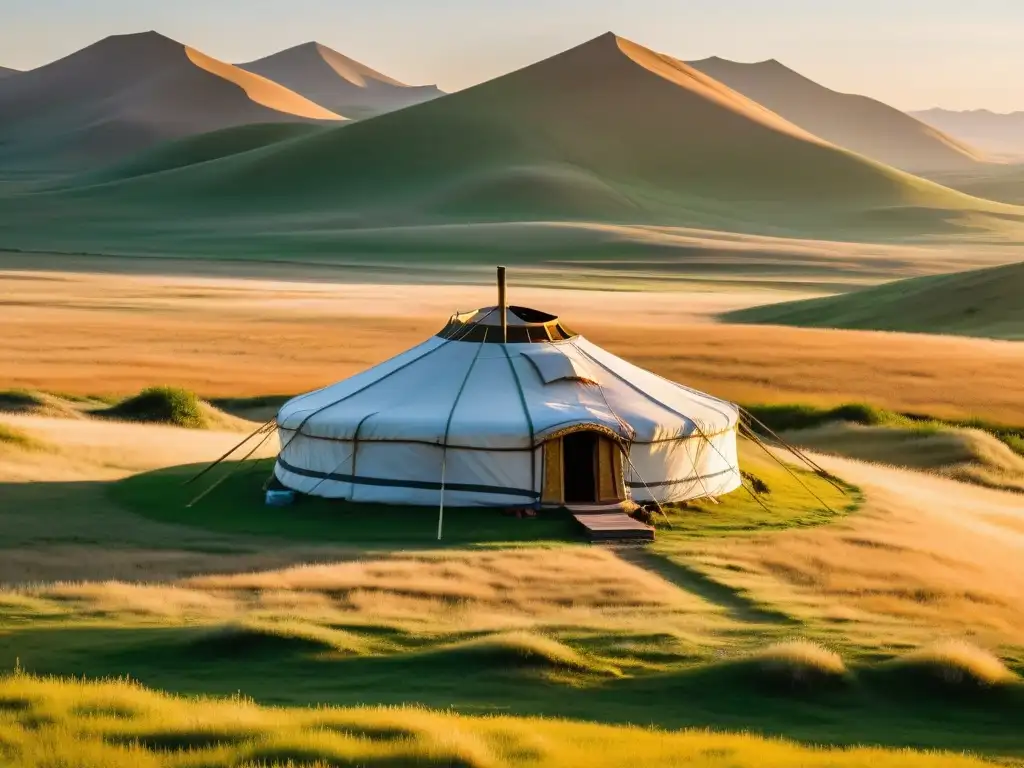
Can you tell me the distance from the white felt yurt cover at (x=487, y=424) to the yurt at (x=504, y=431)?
0.02 metres

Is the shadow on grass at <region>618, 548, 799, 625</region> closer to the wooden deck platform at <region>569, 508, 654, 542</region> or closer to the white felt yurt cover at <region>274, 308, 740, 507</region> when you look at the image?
the wooden deck platform at <region>569, 508, 654, 542</region>

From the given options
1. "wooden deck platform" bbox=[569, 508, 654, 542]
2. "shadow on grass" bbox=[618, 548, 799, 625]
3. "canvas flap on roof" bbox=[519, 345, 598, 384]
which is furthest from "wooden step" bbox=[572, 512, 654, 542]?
"canvas flap on roof" bbox=[519, 345, 598, 384]

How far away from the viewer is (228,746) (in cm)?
1084

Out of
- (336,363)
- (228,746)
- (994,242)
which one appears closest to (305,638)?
(228,746)

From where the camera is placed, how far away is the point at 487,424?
76.6 feet

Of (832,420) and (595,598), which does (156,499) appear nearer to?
(595,598)

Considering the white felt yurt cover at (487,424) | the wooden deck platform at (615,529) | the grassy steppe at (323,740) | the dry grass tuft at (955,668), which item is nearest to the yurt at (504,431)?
the white felt yurt cover at (487,424)

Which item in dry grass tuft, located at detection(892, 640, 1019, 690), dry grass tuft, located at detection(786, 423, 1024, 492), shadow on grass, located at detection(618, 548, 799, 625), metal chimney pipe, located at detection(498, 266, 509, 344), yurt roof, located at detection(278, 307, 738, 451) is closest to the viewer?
dry grass tuft, located at detection(892, 640, 1019, 690)

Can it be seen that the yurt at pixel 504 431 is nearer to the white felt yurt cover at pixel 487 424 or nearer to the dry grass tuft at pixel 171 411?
the white felt yurt cover at pixel 487 424

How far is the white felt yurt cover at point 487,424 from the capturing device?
77.0 ft

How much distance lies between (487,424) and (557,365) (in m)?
1.96

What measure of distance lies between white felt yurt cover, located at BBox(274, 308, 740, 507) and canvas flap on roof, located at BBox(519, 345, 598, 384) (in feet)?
0.07

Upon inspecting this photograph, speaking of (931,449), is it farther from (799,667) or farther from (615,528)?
(799,667)

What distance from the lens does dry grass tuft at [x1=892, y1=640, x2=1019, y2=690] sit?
14.2m
